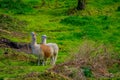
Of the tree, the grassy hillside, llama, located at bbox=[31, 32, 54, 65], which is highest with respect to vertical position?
llama, located at bbox=[31, 32, 54, 65]

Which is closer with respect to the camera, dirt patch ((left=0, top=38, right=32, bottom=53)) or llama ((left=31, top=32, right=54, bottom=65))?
llama ((left=31, top=32, right=54, bottom=65))

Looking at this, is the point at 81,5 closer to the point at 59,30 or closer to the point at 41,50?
the point at 59,30

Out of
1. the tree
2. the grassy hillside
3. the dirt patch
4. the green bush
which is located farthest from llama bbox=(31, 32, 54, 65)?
the green bush

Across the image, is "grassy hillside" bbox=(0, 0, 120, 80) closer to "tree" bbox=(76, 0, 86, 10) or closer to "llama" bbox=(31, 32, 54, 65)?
"tree" bbox=(76, 0, 86, 10)

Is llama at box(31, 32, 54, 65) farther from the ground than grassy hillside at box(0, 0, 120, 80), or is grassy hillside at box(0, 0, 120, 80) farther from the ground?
llama at box(31, 32, 54, 65)

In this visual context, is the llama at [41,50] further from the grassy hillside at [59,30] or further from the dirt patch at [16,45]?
the dirt patch at [16,45]

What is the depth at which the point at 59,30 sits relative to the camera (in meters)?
31.4

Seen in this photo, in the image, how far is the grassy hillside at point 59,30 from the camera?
21.5 meters

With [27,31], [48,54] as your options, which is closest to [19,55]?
[48,54]

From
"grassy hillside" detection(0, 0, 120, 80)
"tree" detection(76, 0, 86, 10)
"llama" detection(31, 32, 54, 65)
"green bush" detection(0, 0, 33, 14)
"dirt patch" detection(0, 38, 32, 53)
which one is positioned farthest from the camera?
"green bush" detection(0, 0, 33, 14)

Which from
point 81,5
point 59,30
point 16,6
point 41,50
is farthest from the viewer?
point 16,6

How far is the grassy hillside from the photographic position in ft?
70.4

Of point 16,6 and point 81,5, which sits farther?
point 16,6

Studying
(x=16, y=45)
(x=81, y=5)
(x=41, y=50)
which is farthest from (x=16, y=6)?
(x=41, y=50)
